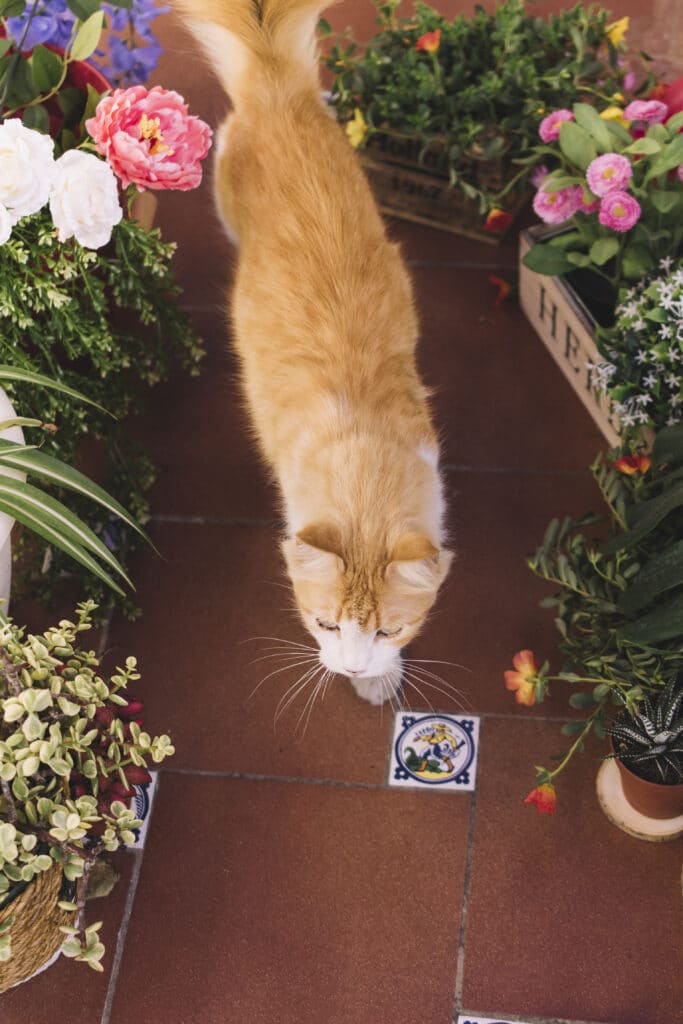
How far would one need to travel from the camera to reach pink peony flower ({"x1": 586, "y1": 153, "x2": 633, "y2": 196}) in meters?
1.77

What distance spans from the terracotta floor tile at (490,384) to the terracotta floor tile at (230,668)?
53cm

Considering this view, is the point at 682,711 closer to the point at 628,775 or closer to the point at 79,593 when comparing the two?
the point at 628,775

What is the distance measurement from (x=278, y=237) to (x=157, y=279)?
30cm

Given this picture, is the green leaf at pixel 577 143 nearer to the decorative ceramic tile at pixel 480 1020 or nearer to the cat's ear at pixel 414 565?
the cat's ear at pixel 414 565

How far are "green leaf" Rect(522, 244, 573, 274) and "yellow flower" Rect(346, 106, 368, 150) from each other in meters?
0.62

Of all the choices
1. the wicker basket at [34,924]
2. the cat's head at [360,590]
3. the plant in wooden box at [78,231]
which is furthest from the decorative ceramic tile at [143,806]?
the cat's head at [360,590]

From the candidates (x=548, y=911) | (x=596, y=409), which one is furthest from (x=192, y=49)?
(x=548, y=911)

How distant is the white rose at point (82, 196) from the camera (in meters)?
1.45

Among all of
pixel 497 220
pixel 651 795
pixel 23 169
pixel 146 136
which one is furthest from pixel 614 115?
pixel 651 795

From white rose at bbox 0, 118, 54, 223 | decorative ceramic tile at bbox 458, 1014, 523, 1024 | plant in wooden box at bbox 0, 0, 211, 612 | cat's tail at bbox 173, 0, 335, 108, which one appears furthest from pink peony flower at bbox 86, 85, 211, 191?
decorative ceramic tile at bbox 458, 1014, 523, 1024

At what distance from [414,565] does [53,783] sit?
0.61 metres

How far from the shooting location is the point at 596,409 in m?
2.19

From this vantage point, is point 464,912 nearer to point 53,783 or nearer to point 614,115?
point 53,783

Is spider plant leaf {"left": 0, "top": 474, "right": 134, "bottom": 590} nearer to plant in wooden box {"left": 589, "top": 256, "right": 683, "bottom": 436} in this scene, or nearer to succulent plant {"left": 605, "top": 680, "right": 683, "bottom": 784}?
succulent plant {"left": 605, "top": 680, "right": 683, "bottom": 784}
